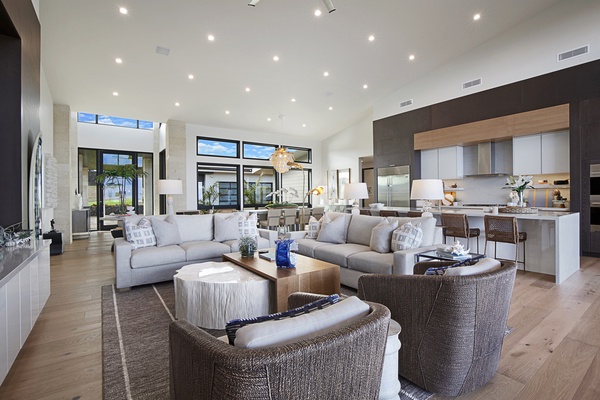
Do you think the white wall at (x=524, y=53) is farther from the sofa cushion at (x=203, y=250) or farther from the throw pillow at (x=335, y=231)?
the sofa cushion at (x=203, y=250)

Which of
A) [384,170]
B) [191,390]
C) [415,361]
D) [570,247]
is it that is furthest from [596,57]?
[191,390]

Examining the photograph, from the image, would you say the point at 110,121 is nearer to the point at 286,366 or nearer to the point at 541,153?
the point at 286,366

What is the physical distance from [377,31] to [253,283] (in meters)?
5.30

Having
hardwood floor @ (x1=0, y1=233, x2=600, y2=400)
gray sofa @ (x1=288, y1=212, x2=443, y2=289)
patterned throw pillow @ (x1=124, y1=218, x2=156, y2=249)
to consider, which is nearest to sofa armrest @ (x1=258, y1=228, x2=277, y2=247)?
gray sofa @ (x1=288, y1=212, x2=443, y2=289)

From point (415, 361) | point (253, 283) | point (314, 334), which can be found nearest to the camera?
point (314, 334)

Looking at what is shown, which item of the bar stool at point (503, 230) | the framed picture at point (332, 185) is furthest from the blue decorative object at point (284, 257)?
the framed picture at point (332, 185)

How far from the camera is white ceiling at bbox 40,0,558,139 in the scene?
16.1 feet

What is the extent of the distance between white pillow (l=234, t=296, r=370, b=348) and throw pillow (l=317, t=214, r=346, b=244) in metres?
3.51

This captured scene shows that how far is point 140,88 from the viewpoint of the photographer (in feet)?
23.1

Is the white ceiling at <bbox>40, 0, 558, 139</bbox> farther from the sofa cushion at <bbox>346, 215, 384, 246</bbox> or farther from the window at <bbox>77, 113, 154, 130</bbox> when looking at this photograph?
the sofa cushion at <bbox>346, 215, 384, 246</bbox>

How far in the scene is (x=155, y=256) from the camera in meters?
4.04

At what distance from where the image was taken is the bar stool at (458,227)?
4.83m

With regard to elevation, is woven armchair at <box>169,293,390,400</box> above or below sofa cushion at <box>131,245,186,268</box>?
above

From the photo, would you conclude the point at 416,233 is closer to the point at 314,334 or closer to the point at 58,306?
the point at 314,334
